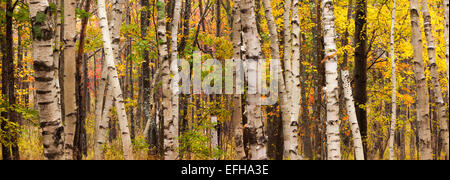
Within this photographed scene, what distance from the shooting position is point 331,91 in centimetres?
583

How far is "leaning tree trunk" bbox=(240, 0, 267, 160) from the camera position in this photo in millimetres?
5430

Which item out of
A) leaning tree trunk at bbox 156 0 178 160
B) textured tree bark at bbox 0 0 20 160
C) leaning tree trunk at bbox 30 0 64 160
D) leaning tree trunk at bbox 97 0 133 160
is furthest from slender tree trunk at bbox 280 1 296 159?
textured tree bark at bbox 0 0 20 160

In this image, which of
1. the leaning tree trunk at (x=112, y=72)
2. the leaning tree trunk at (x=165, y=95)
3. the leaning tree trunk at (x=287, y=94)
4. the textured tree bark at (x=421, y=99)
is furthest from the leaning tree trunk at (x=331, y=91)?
the leaning tree trunk at (x=112, y=72)

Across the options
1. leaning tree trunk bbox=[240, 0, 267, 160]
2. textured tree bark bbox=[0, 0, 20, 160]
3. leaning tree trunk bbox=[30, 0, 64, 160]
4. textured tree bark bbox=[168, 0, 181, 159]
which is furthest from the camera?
textured tree bark bbox=[168, 0, 181, 159]

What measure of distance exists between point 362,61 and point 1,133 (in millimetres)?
9794

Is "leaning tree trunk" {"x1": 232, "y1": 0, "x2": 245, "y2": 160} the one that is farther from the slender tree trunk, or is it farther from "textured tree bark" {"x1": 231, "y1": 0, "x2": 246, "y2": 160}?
the slender tree trunk

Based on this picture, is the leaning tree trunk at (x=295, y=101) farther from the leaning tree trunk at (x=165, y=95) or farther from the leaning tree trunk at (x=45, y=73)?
the leaning tree trunk at (x=45, y=73)

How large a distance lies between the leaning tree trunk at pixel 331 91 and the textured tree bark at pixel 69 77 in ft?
13.8

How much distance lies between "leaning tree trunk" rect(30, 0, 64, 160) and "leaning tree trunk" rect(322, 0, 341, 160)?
13.3ft

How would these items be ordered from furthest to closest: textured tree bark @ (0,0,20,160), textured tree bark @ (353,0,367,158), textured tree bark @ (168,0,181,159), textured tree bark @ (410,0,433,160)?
textured tree bark @ (353,0,367,158) → textured tree bark @ (168,0,181,159) → textured tree bark @ (0,0,20,160) → textured tree bark @ (410,0,433,160)

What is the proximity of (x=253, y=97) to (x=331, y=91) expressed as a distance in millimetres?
1315

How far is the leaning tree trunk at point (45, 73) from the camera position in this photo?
4.91 m

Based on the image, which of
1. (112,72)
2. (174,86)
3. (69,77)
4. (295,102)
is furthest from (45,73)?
(295,102)
